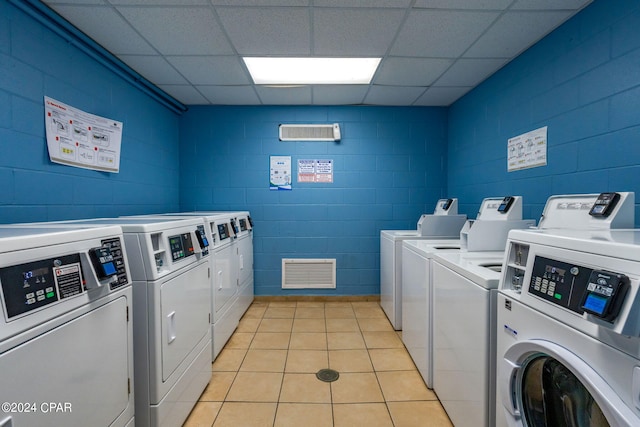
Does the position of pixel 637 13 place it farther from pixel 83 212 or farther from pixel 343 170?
pixel 83 212

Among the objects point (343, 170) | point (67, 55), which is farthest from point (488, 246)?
point (67, 55)

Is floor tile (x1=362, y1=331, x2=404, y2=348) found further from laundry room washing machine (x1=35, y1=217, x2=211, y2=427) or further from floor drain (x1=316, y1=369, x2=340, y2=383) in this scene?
laundry room washing machine (x1=35, y1=217, x2=211, y2=427)

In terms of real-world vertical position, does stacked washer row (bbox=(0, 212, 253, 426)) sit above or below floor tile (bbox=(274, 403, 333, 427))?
above

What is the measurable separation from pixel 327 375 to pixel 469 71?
286 cm

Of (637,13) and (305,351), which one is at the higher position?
(637,13)

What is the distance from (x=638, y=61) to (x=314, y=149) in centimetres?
260

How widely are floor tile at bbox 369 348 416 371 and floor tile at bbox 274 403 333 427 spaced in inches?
23.0

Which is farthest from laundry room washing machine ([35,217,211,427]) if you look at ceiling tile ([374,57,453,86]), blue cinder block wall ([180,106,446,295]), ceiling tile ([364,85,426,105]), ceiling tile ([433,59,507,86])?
ceiling tile ([433,59,507,86])

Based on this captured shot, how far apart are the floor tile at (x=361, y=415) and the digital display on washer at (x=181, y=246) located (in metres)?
1.29

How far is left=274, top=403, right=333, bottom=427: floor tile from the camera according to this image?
1.58 metres

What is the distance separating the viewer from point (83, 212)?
201cm

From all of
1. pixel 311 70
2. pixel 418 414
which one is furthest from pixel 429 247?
pixel 311 70

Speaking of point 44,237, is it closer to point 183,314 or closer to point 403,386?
point 183,314

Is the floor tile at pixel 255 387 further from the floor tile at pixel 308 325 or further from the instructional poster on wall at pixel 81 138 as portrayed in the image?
the instructional poster on wall at pixel 81 138
